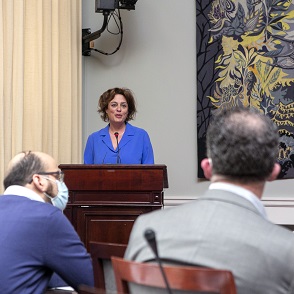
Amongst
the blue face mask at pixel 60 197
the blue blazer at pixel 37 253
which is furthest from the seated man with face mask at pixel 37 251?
the blue face mask at pixel 60 197

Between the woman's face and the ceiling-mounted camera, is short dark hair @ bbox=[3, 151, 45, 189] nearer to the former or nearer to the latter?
the woman's face

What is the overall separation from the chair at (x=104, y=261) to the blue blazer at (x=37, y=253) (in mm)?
502

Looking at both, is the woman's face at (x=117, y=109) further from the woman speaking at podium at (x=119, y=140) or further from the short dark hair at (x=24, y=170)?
the short dark hair at (x=24, y=170)

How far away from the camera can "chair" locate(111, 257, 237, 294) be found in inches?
67.8

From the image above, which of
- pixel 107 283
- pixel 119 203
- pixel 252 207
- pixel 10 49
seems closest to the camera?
pixel 252 207

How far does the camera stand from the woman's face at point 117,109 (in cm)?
565

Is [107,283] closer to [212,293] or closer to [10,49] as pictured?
[212,293]

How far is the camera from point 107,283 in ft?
8.16

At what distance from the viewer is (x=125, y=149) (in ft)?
18.2

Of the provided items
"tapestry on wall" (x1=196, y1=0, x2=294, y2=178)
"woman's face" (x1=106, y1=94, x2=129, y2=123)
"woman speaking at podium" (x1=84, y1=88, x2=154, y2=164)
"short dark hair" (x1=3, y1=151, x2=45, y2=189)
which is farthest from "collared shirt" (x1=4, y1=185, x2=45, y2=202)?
"tapestry on wall" (x1=196, y1=0, x2=294, y2=178)

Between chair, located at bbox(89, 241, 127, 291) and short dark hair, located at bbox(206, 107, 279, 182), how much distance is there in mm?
575

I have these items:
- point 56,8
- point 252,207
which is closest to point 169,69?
point 56,8

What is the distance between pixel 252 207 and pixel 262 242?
0.49 feet

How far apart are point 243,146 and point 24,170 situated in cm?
153
